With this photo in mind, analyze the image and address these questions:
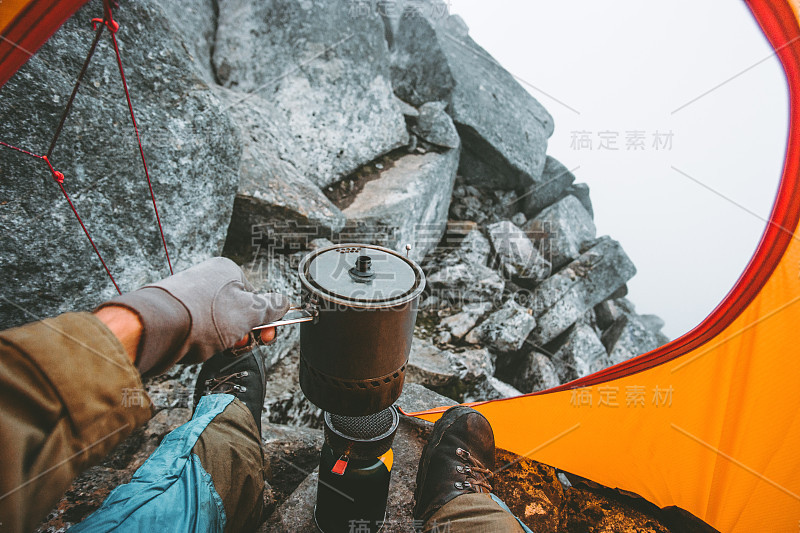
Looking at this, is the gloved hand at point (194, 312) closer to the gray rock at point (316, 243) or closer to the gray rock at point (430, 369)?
the gray rock at point (316, 243)

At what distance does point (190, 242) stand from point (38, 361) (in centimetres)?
218

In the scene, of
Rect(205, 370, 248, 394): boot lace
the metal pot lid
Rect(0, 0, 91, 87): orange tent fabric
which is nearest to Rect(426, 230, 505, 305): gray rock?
Rect(205, 370, 248, 394): boot lace

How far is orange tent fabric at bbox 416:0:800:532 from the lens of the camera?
5.60 feet

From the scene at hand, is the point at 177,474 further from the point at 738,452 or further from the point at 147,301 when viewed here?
the point at 738,452

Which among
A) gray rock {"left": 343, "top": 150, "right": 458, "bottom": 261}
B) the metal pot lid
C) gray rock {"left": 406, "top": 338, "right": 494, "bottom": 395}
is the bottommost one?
gray rock {"left": 406, "top": 338, "right": 494, "bottom": 395}

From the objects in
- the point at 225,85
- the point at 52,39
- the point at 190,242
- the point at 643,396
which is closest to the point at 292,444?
the point at 190,242

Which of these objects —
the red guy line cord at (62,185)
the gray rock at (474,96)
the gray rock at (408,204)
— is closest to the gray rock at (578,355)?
the gray rock at (408,204)

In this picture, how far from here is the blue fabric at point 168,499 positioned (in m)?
1.17

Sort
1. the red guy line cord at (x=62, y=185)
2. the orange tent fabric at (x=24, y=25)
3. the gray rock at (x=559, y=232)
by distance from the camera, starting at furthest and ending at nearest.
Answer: the gray rock at (x=559, y=232)
the red guy line cord at (x=62, y=185)
the orange tent fabric at (x=24, y=25)

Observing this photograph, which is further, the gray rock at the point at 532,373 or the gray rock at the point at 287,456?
the gray rock at the point at 532,373

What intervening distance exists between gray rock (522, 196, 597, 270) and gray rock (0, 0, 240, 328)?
17.3 ft

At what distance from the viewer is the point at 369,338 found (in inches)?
49.3

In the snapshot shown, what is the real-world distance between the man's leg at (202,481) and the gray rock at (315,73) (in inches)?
125

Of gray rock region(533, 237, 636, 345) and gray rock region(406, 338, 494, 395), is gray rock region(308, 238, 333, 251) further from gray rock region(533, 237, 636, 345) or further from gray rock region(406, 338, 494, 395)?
gray rock region(533, 237, 636, 345)
